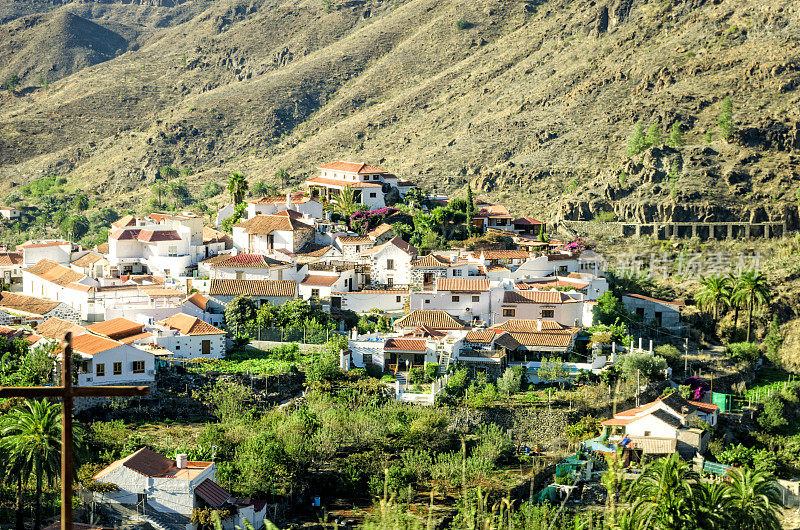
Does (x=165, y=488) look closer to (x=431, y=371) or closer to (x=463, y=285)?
(x=431, y=371)

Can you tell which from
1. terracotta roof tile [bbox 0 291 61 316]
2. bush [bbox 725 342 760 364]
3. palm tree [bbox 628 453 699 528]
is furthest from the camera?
bush [bbox 725 342 760 364]

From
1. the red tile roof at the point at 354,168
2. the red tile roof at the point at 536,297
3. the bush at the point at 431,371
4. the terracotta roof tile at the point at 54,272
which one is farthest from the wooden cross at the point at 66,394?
the red tile roof at the point at 354,168

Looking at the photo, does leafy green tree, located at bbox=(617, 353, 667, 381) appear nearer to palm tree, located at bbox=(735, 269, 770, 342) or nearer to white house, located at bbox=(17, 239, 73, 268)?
palm tree, located at bbox=(735, 269, 770, 342)

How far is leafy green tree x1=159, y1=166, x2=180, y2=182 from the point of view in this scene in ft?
412

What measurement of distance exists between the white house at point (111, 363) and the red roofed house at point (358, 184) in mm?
29327

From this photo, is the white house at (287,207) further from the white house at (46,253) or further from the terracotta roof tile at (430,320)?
the terracotta roof tile at (430,320)

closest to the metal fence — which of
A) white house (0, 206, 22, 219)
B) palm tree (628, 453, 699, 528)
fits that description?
palm tree (628, 453, 699, 528)

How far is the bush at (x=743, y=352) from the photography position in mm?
61156

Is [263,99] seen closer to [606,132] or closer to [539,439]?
[606,132]

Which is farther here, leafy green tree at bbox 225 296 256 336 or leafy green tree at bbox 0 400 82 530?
leafy green tree at bbox 225 296 256 336

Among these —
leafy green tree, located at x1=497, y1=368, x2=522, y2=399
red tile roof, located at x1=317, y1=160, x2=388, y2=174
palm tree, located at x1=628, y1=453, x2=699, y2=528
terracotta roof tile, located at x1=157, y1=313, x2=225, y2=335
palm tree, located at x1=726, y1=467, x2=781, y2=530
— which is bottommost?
palm tree, located at x1=726, y1=467, x2=781, y2=530

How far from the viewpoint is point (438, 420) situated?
148ft

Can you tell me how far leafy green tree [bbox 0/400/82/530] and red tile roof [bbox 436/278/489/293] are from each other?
25672 mm

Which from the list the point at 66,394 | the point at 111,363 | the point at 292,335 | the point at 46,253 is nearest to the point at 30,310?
the point at 46,253
